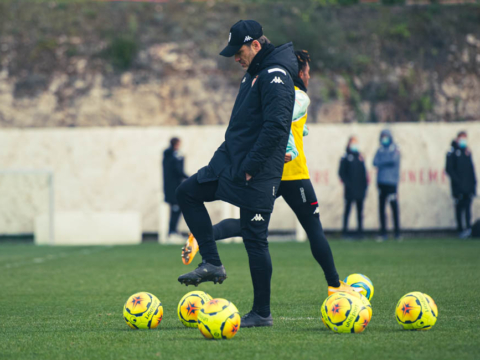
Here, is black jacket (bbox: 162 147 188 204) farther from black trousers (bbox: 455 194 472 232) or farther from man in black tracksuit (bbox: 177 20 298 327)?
man in black tracksuit (bbox: 177 20 298 327)

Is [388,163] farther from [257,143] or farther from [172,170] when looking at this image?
[257,143]

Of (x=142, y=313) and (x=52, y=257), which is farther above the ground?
(x=142, y=313)

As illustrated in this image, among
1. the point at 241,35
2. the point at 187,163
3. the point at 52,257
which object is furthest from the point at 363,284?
the point at 187,163

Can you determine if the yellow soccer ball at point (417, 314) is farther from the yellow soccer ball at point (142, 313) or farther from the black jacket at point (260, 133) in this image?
the yellow soccer ball at point (142, 313)

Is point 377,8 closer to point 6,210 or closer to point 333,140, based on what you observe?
point 333,140

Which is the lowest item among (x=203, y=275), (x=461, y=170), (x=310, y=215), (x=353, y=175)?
(x=203, y=275)

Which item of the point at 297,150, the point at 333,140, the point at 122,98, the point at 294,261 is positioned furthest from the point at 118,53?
the point at 297,150

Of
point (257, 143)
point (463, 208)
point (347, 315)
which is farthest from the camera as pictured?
point (463, 208)

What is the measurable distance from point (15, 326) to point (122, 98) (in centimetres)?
1932

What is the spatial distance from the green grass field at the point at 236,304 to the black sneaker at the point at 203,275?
334 millimetres

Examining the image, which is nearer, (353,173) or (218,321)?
(218,321)

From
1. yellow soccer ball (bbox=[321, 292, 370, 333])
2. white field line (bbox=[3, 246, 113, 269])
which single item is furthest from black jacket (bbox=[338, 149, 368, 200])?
yellow soccer ball (bbox=[321, 292, 370, 333])

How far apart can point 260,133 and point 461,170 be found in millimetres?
12460

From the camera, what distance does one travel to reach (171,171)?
16.3 m
